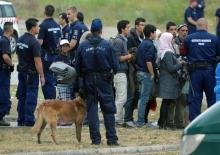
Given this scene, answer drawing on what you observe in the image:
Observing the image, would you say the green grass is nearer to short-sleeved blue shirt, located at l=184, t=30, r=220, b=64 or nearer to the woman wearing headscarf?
the woman wearing headscarf

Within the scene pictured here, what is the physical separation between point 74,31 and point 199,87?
3014 mm

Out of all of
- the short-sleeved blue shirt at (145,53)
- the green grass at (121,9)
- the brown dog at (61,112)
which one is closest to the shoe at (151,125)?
the short-sleeved blue shirt at (145,53)

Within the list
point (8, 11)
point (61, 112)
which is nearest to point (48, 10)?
point (61, 112)

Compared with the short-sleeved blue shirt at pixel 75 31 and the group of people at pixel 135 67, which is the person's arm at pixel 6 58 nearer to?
the group of people at pixel 135 67

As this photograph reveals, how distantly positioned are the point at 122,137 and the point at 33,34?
2.56 metres

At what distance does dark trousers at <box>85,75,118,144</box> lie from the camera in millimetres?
13570

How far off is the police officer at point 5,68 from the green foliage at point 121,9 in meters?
34.0

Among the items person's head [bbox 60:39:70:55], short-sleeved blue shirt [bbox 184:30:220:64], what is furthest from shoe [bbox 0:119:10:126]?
short-sleeved blue shirt [bbox 184:30:220:64]

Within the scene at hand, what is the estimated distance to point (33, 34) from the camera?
15.9 meters

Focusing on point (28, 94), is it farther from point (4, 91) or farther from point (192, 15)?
point (192, 15)

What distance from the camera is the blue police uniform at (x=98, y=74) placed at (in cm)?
1346

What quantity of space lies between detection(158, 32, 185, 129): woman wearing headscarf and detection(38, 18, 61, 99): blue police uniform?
2.10 metres

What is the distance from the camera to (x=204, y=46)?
1574cm

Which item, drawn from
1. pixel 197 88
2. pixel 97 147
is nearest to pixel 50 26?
pixel 197 88
